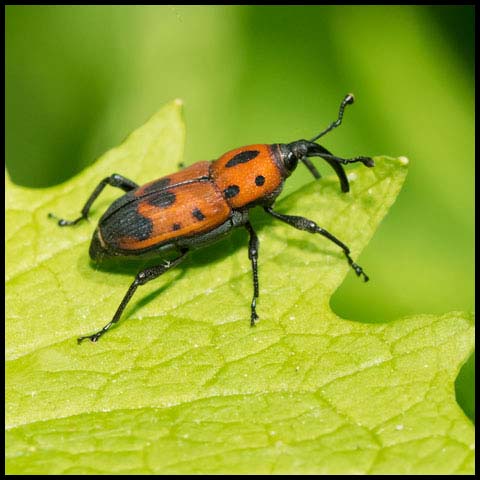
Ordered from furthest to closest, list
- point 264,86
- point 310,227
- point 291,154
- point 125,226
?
point 264,86 → point 291,154 → point 125,226 → point 310,227

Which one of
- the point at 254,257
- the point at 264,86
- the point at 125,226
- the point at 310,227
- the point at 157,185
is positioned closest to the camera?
the point at 254,257

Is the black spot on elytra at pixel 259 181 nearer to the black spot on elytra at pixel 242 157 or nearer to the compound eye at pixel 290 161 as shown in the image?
the black spot on elytra at pixel 242 157

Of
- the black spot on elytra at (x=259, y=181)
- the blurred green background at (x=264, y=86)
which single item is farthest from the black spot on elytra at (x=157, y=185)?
the blurred green background at (x=264, y=86)

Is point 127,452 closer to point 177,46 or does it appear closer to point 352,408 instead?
point 352,408

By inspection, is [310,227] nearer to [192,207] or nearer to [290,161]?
[290,161]

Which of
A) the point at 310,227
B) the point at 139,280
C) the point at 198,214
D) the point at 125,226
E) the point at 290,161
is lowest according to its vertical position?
the point at 139,280

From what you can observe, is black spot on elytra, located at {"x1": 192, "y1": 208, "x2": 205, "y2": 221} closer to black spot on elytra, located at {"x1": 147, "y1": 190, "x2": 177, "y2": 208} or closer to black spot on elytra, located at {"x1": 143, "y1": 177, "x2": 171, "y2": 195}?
black spot on elytra, located at {"x1": 147, "y1": 190, "x2": 177, "y2": 208}

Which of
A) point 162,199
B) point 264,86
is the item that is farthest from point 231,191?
point 264,86
